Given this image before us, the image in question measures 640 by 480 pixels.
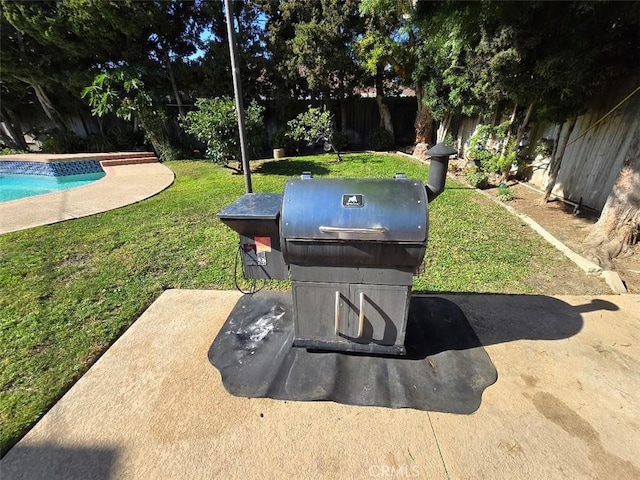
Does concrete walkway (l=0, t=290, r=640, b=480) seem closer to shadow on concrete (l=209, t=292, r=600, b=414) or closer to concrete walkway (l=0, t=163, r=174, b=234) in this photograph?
shadow on concrete (l=209, t=292, r=600, b=414)

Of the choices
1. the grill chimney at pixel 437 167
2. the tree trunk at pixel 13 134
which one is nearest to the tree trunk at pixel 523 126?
the grill chimney at pixel 437 167

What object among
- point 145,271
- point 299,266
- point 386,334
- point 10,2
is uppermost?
point 10,2

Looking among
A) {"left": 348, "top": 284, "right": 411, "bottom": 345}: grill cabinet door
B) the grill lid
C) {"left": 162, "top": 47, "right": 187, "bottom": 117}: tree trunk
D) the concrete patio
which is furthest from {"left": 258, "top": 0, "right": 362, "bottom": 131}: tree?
{"left": 348, "top": 284, "right": 411, "bottom": 345}: grill cabinet door

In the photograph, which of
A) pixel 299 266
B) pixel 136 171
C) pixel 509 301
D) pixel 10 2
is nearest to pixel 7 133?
pixel 10 2

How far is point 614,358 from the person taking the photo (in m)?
2.31

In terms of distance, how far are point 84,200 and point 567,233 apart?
971 centimetres

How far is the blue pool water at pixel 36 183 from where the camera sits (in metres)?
9.74

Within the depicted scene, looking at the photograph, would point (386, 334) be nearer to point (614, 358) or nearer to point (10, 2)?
point (614, 358)

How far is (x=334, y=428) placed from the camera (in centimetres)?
184

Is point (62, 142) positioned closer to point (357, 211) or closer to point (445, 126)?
point (445, 126)

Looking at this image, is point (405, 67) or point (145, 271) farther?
point (405, 67)

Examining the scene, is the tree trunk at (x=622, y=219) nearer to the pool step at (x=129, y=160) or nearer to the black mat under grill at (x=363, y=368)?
the black mat under grill at (x=363, y=368)

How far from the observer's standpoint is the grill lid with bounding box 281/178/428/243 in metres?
1.79

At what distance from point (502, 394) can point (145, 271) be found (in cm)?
393
